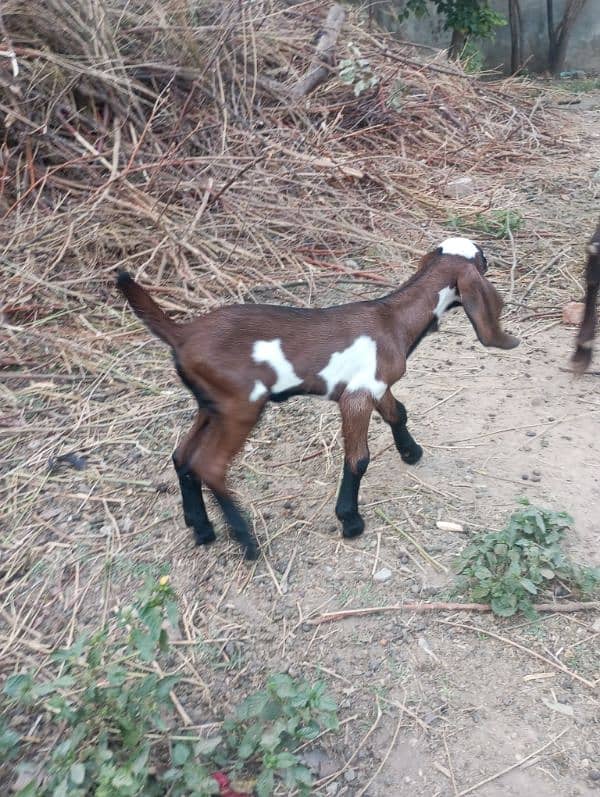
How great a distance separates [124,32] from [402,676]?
4.86m

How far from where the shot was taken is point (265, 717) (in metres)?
2.21

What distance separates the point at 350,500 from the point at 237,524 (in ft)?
1.36

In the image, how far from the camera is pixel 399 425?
3217 mm

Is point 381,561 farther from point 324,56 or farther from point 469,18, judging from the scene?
point 469,18

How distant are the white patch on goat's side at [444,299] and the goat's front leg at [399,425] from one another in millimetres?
349

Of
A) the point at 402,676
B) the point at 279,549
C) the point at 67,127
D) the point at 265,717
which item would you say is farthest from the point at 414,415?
the point at 67,127

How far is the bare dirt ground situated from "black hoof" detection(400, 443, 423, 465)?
4cm

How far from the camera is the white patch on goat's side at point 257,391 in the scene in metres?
2.67

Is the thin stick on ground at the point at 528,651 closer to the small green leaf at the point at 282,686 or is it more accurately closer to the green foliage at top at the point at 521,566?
the green foliage at top at the point at 521,566

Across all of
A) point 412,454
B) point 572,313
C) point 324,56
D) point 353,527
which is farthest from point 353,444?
point 324,56

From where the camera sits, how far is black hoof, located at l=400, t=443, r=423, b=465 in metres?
3.33

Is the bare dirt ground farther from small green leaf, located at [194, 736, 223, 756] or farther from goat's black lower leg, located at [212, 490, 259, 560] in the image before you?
small green leaf, located at [194, 736, 223, 756]

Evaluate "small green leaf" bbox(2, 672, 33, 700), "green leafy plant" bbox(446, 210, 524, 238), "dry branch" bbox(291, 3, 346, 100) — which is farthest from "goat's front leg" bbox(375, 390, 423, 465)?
"dry branch" bbox(291, 3, 346, 100)

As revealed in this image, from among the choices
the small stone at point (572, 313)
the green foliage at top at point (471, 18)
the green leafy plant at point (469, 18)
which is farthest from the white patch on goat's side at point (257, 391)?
the green foliage at top at point (471, 18)
